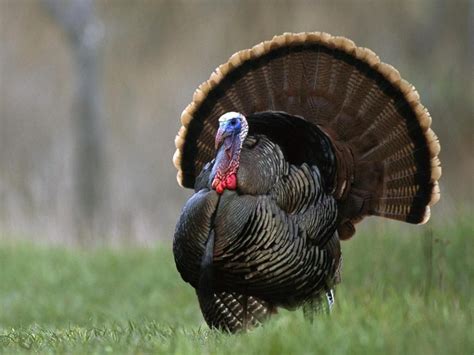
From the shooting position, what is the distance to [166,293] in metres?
9.84

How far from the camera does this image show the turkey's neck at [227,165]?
18.5 feet

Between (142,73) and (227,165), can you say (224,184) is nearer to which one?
(227,165)

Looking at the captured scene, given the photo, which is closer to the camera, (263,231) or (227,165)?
(263,231)

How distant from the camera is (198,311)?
8977 mm

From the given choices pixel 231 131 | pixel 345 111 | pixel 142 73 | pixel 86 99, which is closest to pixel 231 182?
pixel 231 131

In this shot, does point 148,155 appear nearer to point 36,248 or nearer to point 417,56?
point 417,56

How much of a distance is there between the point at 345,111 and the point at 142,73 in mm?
13766

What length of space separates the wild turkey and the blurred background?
935 centimetres

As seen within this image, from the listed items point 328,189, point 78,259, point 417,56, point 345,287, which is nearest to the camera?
point 328,189

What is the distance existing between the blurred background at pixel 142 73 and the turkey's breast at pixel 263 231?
33.1 feet

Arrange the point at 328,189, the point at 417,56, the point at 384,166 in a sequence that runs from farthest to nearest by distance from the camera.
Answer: the point at 417,56 < the point at 384,166 < the point at 328,189

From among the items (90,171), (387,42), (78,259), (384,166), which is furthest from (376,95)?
(387,42)

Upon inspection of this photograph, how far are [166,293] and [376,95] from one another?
386 centimetres

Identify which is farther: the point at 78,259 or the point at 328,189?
the point at 78,259
